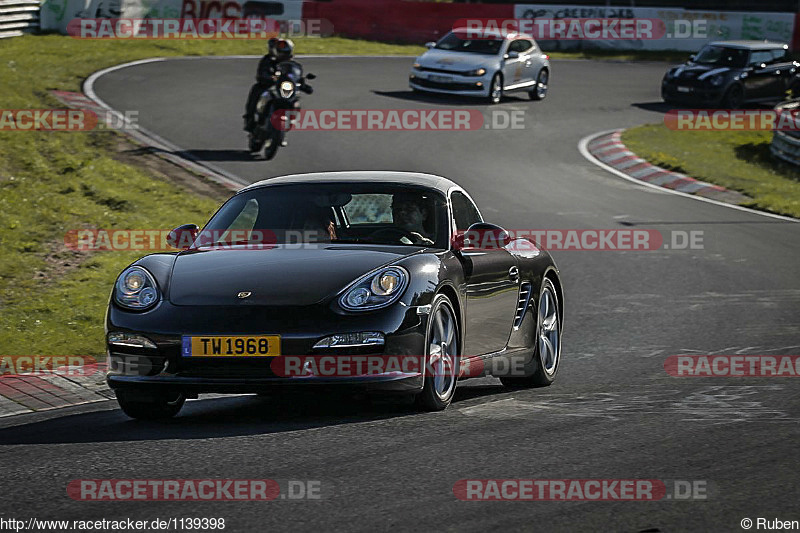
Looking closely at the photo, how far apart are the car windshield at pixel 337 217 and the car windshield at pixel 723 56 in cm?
2440

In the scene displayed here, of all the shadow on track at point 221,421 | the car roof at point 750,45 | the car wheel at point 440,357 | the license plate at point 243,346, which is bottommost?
the car roof at point 750,45

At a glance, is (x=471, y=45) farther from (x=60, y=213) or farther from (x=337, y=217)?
(x=337, y=217)

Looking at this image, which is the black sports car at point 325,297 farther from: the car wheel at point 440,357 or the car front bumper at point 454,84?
the car front bumper at point 454,84

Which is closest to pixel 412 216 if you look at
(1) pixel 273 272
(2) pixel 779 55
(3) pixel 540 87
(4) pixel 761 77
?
(1) pixel 273 272

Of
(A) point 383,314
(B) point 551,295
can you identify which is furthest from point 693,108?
(A) point 383,314

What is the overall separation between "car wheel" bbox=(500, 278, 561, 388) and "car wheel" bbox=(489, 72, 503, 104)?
64.4 feet

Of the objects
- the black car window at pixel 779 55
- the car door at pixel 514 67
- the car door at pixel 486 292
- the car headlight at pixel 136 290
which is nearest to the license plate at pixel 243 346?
the car headlight at pixel 136 290

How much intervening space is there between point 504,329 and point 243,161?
12623mm

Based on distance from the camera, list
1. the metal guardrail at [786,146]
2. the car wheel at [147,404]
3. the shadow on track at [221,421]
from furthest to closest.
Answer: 1. the metal guardrail at [786,146]
2. the car wheel at [147,404]
3. the shadow on track at [221,421]

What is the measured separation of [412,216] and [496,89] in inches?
828

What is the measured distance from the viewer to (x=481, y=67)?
93.7ft

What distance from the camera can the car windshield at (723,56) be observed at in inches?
1238

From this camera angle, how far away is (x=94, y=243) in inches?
549

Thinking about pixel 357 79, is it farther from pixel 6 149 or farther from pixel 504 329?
pixel 504 329
